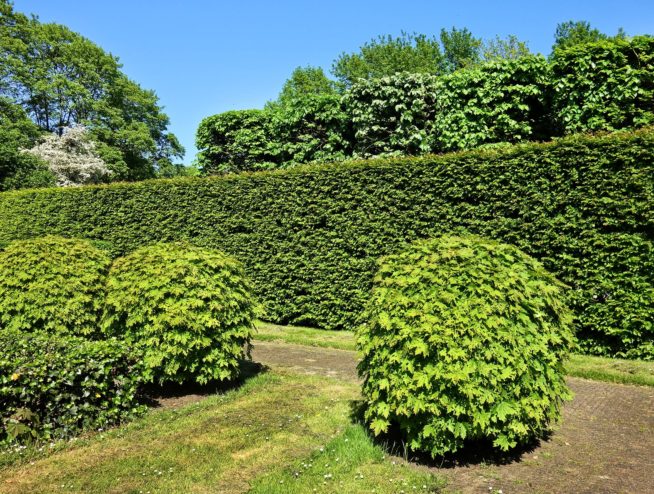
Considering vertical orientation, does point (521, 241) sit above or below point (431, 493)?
above

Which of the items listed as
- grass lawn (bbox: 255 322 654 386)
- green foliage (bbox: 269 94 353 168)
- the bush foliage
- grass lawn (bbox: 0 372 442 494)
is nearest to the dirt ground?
grass lawn (bbox: 0 372 442 494)

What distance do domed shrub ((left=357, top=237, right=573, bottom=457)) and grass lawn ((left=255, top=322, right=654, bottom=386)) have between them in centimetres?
282

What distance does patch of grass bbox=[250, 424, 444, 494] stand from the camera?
11.8 feet

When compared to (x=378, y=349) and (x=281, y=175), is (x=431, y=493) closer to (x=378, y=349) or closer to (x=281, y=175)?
(x=378, y=349)

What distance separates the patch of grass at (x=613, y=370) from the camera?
6414 millimetres

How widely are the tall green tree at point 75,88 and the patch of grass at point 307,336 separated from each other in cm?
2711

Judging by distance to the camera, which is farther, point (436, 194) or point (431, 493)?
point (436, 194)

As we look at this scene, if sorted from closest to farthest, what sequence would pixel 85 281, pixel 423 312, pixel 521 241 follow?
pixel 423 312 < pixel 85 281 < pixel 521 241

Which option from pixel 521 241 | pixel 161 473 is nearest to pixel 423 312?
pixel 161 473

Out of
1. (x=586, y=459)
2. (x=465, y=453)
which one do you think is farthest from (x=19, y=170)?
(x=586, y=459)

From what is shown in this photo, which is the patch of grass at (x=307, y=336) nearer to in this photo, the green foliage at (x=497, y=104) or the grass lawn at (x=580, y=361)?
the grass lawn at (x=580, y=361)

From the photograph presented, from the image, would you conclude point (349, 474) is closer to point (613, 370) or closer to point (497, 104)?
point (613, 370)

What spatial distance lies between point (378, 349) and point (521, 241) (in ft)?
16.4

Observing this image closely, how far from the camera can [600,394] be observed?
5906 millimetres
